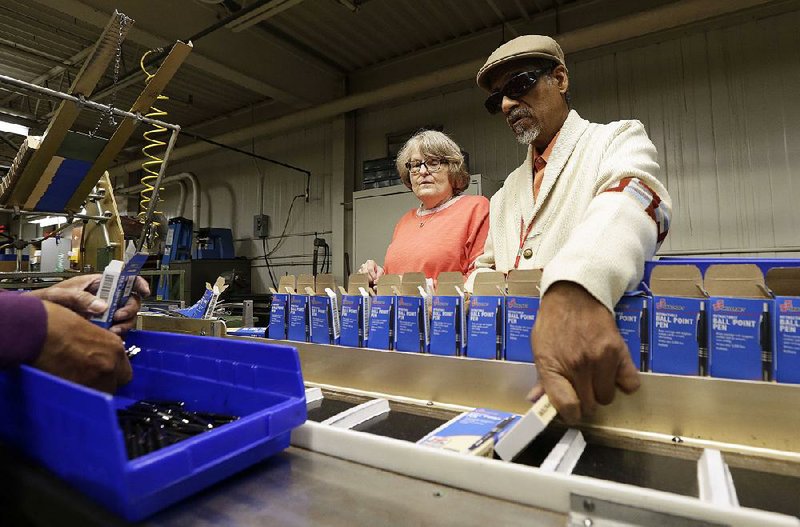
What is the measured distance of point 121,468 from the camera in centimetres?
38


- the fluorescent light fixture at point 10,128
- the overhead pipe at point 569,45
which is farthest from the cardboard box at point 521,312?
the overhead pipe at point 569,45

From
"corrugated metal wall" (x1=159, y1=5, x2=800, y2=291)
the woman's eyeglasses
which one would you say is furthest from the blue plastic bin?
"corrugated metal wall" (x1=159, y1=5, x2=800, y2=291)

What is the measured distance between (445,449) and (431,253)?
112cm

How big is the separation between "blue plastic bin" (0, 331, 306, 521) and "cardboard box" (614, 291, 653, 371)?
49 centimetres

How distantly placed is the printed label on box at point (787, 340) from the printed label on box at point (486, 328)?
38 cm

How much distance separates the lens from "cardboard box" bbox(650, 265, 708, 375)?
0.61 meters

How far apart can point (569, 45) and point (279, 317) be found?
9.63 feet

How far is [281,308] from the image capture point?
110 cm

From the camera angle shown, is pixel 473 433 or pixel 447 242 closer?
pixel 473 433

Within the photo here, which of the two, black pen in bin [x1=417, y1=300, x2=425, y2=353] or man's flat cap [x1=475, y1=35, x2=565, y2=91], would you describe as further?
man's flat cap [x1=475, y1=35, x2=565, y2=91]

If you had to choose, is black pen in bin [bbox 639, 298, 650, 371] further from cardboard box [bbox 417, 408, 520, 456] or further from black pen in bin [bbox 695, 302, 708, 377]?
cardboard box [bbox 417, 408, 520, 456]

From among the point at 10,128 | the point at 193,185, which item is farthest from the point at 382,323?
the point at 193,185

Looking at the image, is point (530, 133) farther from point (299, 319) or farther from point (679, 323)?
point (299, 319)

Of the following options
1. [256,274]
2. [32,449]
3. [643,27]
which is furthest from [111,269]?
[256,274]
